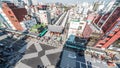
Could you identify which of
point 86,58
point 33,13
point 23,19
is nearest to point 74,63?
point 86,58

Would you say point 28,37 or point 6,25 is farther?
point 6,25

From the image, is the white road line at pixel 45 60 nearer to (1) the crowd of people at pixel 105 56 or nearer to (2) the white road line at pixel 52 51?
(2) the white road line at pixel 52 51

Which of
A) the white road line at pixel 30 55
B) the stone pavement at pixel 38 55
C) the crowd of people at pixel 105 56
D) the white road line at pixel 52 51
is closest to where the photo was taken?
the stone pavement at pixel 38 55

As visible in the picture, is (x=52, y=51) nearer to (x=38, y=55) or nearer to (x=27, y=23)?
(x=38, y=55)

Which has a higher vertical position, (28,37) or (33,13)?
(33,13)

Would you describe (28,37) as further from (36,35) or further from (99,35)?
(99,35)

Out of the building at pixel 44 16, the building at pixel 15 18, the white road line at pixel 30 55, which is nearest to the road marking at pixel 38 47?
the white road line at pixel 30 55

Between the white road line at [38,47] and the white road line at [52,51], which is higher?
the white road line at [38,47]
